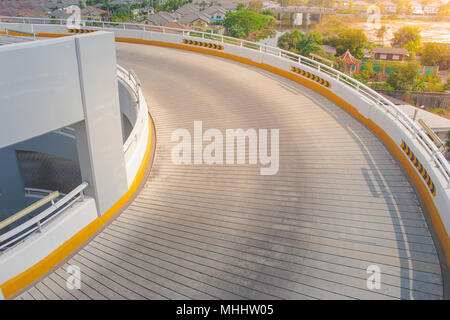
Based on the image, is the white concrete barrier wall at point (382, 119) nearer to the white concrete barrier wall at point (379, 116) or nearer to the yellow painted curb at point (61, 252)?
the white concrete barrier wall at point (379, 116)

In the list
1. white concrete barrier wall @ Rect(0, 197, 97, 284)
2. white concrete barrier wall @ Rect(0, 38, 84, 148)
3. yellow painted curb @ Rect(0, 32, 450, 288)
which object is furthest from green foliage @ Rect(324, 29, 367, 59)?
white concrete barrier wall @ Rect(0, 38, 84, 148)

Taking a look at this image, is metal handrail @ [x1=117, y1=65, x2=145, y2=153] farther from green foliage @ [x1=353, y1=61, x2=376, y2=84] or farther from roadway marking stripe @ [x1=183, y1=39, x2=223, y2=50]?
green foliage @ [x1=353, y1=61, x2=376, y2=84]

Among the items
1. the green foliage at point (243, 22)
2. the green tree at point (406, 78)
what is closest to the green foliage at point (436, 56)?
the green tree at point (406, 78)

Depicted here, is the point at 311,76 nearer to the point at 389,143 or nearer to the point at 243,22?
the point at 389,143

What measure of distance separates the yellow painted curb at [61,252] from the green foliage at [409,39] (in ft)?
316

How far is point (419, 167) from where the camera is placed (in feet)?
27.6

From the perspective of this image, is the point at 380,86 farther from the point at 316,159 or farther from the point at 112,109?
the point at 112,109

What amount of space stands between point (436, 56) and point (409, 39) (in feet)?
67.4

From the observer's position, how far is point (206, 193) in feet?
29.7

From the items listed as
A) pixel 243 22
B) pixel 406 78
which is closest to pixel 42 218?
pixel 406 78

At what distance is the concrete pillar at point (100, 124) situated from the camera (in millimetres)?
7180

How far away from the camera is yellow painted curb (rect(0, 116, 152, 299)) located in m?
6.57
